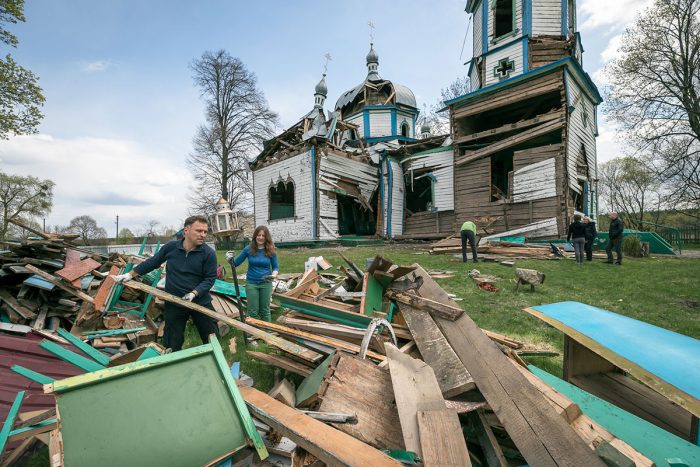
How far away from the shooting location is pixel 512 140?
13.9 m

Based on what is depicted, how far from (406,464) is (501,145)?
1506 centimetres

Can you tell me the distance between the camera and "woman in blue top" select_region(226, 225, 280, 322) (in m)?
4.90

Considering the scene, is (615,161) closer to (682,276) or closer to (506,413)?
(682,276)

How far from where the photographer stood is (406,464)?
1750 mm

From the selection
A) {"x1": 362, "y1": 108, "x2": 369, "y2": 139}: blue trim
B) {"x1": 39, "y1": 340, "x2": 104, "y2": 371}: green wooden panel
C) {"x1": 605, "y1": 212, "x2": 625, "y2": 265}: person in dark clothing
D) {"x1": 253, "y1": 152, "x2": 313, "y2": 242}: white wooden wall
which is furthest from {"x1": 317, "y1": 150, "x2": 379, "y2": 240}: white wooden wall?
{"x1": 39, "y1": 340, "x2": 104, "y2": 371}: green wooden panel

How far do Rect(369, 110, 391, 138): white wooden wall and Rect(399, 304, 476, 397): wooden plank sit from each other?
1989 centimetres

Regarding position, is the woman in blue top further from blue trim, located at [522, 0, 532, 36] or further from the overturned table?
blue trim, located at [522, 0, 532, 36]

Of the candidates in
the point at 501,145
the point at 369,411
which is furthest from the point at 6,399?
the point at 501,145

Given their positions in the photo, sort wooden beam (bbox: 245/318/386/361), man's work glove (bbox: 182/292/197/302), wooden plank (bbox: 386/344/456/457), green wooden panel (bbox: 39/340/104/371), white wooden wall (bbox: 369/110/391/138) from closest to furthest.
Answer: wooden plank (bbox: 386/344/456/457), green wooden panel (bbox: 39/340/104/371), wooden beam (bbox: 245/318/386/361), man's work glove (bbox: 182/292/197/302), white wooden wall (bbox: 369/110/391/138)

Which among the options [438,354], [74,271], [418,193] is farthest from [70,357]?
[418,193]

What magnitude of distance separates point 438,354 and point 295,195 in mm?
15610

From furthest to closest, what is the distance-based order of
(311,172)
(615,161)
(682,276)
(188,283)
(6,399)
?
(615,161), (311,172), (682,276), (188,283), (6,399)

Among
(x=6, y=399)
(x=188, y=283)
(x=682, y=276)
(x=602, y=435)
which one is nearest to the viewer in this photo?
(x=602, y=435)

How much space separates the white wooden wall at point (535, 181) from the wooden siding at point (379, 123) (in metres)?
10.6
